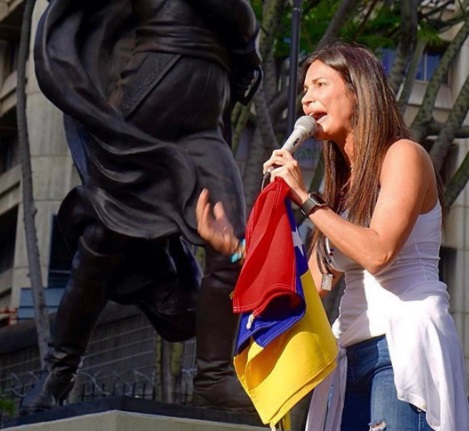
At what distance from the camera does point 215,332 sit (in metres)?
6.17

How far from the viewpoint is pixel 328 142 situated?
3.80 metres

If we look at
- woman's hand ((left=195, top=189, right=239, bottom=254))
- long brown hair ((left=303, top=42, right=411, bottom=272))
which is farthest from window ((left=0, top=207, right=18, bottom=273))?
long brown hair ((left=303, top=42, right=411, bottom=272))

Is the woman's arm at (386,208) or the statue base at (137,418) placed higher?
the woman's arm at (386,208)

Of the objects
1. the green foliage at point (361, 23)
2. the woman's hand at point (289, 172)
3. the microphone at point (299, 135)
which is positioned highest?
the microphone at point (299, 135)

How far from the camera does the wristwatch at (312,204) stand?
354cm

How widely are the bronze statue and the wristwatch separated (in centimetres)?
237

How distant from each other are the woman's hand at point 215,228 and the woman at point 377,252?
1.95 metres

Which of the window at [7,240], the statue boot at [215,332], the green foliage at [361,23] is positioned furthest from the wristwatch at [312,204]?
the window at [7,240]

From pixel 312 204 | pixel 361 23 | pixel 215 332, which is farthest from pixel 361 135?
pixel 361 23

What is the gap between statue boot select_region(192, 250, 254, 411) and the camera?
241 inches

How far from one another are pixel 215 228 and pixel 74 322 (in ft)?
3.26

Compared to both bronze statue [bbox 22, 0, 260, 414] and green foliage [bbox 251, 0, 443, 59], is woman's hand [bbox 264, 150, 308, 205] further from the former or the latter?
green foliage [bbox 251, 0, 443, 59]

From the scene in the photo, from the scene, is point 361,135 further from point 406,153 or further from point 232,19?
point 232,19

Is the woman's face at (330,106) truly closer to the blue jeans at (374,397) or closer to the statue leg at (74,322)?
the blue jeans at (374,397)
